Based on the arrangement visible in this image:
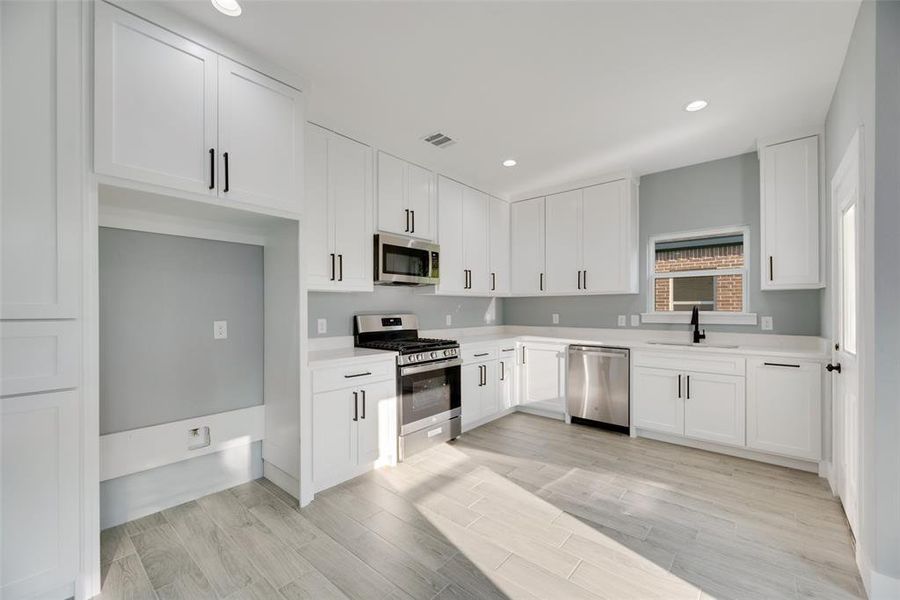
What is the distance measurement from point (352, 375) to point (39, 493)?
5.29 ft

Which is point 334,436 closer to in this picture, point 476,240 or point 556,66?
point 476,240

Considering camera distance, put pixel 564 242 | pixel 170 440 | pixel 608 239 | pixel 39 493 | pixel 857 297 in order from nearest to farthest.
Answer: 1. pixel 39 493
2. pixel 857 297
3. pixel 170 440
4. pixel 608 239
5. pixel 564 242

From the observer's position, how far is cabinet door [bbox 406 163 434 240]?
3.74 meters

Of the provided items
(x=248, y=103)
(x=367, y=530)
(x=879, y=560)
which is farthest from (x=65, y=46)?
(x=879, y=560)

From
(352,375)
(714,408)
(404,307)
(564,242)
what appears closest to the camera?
(352,375)


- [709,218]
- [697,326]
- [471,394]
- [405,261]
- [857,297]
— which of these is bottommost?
[471,394]

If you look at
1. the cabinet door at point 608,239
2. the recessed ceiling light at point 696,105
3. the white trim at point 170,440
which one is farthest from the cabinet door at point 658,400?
the white trim at point 170,440

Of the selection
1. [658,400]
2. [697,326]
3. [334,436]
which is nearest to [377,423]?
[334,436]

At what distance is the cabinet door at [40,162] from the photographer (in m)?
1.55

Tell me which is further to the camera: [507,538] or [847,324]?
[847,324]

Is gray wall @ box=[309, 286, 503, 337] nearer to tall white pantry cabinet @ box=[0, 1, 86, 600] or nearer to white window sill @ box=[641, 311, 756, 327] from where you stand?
tall white pantry cabinet @ box=[0, 1, 86, 600]

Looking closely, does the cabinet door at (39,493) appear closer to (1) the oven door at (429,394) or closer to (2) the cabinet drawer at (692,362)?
(1) the oven door at (429,394)

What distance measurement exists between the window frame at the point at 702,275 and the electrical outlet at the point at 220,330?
401cm

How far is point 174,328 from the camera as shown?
2.51 meters
